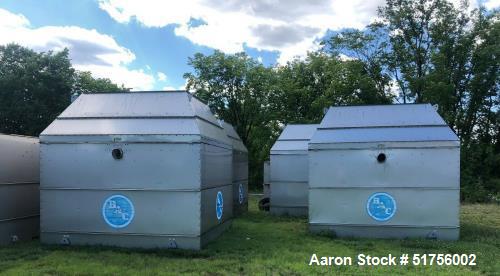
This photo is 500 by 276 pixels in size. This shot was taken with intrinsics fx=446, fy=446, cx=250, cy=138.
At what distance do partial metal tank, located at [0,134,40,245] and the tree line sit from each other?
75.2ft

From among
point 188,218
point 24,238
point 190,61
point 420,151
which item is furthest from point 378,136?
point 190,61

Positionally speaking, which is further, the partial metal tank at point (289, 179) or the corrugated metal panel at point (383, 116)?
the partial metal tank at point (289, 179)

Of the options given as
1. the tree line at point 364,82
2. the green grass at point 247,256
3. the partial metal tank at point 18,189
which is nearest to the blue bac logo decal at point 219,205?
the green grass at point 247,256

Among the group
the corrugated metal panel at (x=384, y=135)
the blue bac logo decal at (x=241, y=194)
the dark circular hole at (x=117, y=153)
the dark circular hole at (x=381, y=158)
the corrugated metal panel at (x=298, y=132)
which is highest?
the corrugated metal panel at (x=298, y=132)

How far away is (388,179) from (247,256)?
4.44 meters

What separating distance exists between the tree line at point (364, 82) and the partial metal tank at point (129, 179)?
22205mm

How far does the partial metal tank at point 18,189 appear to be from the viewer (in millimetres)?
10008

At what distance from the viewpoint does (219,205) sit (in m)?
11.3

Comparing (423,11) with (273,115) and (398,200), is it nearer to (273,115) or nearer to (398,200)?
(273,115)

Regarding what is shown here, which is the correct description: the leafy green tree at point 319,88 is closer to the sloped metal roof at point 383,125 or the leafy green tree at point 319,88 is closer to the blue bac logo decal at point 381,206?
the sloped metal roof at point 383,125

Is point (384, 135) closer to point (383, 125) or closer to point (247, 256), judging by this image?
point (383, 125)

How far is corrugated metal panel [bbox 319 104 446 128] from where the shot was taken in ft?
39.1

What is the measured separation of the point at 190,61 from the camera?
36156mm

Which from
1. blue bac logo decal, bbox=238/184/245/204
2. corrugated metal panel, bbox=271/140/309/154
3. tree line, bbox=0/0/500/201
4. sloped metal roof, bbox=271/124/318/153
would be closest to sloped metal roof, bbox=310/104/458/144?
corrugated metal panel, bbox=271/140/309/154
